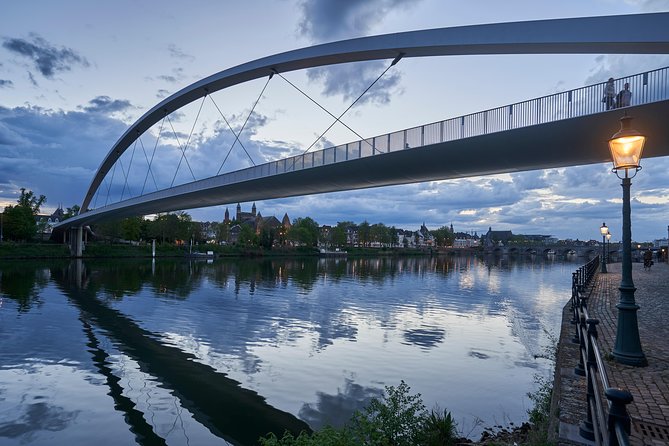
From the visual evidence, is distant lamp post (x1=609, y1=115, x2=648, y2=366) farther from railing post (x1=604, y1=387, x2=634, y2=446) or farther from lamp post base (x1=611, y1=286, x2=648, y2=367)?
railing post (x1=604, y1=387, x2=634, y2=446)

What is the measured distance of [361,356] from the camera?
37.4 ft

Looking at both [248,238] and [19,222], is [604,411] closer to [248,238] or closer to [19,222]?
[19,222]

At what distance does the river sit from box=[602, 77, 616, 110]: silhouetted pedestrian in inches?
262

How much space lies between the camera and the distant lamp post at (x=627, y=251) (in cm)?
608

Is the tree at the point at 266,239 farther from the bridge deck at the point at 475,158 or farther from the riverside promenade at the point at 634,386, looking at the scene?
the riverside promenade at the point at 634,386

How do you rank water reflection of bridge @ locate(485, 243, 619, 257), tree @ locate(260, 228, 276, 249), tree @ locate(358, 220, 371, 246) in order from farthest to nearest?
tree @ locate(358, 220, 371, 246) < water reflection of bridge @ locate(485, 243, 619, 257) < tree @ locate(260, 228, 276, 249)

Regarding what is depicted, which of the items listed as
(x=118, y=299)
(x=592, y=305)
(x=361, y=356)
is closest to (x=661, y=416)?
(x=361, y=356)

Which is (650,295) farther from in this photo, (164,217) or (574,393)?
(164,217)

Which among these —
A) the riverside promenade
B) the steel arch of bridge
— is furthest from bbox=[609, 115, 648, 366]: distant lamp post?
the steel arch of bridge

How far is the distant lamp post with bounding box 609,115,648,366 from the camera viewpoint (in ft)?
19.9

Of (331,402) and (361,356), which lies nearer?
(331,402)

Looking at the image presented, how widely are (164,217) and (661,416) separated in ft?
275

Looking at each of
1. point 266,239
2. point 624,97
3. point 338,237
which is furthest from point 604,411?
point 338,237

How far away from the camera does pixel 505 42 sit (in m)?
12.3
